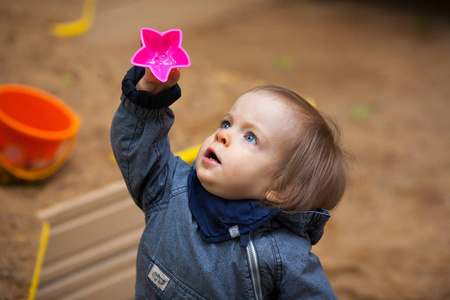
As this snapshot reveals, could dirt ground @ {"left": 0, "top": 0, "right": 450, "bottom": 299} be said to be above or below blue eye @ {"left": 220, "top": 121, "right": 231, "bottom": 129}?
below

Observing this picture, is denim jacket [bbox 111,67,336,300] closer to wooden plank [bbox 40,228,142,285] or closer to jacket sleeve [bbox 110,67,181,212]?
jacket sleeve [bbox 110,67,181,212]

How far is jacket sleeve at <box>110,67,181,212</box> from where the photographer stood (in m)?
1.08

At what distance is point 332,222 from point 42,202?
168 centimetres

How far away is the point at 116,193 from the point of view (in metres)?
2.00

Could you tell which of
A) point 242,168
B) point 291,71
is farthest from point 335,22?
point 242,168

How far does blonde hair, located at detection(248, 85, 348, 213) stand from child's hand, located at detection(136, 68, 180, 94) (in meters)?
0.24

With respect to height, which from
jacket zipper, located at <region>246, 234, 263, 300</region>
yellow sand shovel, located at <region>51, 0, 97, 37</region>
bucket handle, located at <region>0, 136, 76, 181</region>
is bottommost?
bucket handle, located at <region>0, 136, 76, 181</region>

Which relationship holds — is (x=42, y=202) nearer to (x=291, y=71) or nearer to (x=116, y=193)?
(x=116, y=193)

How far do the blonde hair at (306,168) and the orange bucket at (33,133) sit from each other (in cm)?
180

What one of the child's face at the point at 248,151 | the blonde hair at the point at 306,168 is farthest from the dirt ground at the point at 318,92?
the child's face at the point at 248,151

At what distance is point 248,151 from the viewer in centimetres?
111

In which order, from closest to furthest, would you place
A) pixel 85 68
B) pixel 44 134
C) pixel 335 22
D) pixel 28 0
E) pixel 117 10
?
pixel 44 134
pixel 85 68
pixel 28 0
pixel 117 10
pixel 335 22

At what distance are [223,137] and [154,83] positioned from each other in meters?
0.20

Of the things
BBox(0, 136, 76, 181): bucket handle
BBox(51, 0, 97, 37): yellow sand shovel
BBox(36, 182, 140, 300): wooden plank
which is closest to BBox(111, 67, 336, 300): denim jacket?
BBox(36, 182, 140, 300): wooden plank
